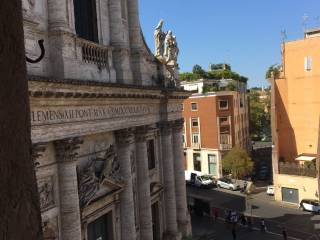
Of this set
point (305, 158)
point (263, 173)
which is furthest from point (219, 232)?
point (263, 173)

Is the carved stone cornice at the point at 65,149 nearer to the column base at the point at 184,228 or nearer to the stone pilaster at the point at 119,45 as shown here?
the stone pilaster at the point at 119,45

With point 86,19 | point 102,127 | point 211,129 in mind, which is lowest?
point 211,129

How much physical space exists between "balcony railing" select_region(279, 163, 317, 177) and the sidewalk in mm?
9082

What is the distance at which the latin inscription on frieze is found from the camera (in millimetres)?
11916

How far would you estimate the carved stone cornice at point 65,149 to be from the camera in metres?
13.1

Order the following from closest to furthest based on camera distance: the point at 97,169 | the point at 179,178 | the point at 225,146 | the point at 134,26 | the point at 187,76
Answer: the point at 97,169 < the point at 134,26 < the point at 179,178 < the point at 225,146 < the point at 187,76

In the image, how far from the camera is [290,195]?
3928 cm

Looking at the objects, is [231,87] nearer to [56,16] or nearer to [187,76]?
[187,76]

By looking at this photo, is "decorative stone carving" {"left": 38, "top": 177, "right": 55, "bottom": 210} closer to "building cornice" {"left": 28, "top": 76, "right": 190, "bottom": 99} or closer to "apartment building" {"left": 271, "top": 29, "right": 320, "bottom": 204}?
"building cornice" {"left": 28, "top": 76, "right": 190, "bottom": 99}

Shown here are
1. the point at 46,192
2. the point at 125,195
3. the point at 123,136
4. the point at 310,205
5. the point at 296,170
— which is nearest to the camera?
the point at 46,192

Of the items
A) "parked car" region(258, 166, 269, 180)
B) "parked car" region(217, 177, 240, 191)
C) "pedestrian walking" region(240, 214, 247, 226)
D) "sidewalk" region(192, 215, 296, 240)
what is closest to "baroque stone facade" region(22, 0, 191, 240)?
"sidewalk" region(192, 215, 296, 240)

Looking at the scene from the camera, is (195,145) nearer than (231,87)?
Yes

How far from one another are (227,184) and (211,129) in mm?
7281

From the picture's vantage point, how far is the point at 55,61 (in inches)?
538
